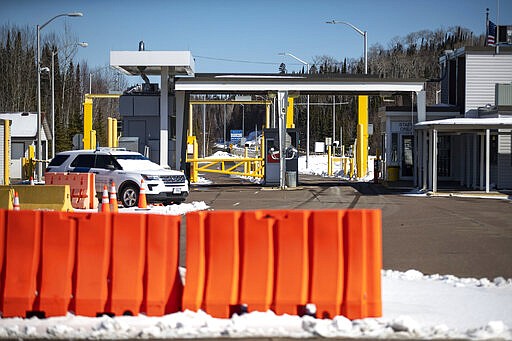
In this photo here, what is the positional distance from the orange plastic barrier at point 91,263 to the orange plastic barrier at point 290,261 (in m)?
1.80

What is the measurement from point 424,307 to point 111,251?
11.7ft

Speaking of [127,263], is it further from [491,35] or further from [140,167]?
[491,35]

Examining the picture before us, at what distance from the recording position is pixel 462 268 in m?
12.0

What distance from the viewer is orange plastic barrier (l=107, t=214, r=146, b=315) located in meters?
8.45

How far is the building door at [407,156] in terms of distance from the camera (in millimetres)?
39594

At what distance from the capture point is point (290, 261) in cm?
847

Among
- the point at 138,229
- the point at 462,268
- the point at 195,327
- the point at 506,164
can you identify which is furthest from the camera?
the point at 506,164

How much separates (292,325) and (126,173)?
647 inches

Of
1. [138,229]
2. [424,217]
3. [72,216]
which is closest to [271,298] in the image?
[138,229]

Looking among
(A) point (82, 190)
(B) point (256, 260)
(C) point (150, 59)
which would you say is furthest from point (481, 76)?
(B) point (256, 260)

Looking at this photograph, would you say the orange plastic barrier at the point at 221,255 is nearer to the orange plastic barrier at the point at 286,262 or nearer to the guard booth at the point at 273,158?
the orange plastic barrier at the point at 286,262

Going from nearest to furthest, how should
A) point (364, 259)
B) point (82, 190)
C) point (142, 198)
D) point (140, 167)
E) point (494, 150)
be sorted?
point (364, 259) → point (142, 198) → point (82, 190) → point (140, 167) → point (494, 150)

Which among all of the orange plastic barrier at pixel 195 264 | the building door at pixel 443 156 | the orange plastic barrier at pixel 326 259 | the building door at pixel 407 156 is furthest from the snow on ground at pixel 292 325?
the building door at pixel 407 156

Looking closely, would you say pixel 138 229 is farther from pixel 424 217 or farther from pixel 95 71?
pixel 95 71
